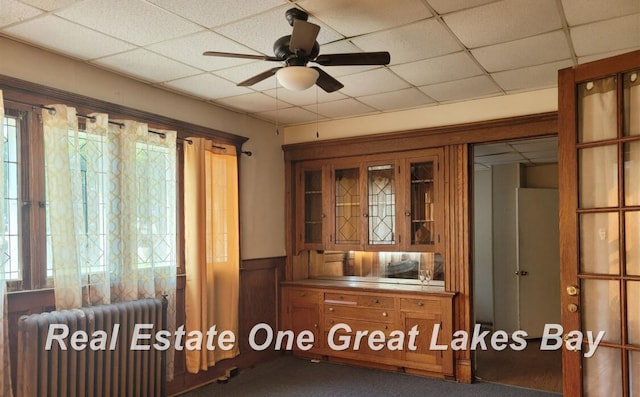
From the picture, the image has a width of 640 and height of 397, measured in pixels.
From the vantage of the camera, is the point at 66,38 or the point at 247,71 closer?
the point at 66,38

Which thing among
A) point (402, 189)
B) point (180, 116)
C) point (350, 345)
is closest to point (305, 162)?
point (402, 189)

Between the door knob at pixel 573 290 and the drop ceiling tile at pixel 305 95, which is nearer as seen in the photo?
the door knob at pixel 573 290

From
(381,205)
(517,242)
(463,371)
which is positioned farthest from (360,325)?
(517,242)

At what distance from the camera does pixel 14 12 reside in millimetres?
2553

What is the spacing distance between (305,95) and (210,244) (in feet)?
5.16

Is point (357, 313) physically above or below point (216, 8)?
below

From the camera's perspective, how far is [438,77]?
3.70 metres

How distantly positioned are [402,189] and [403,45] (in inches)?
77.0

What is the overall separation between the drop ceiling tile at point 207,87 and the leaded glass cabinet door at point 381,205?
1630 millimetres

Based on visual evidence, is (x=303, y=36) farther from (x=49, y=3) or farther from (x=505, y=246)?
(x=505, y=246)

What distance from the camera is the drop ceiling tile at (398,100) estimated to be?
13.6 feet

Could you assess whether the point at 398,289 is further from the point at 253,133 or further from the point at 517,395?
the point at 253,133

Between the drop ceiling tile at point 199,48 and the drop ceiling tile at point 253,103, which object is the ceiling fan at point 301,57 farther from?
the drop ceiling tile at point 253,103

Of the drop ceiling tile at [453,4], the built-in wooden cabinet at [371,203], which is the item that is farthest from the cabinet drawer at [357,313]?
the drop ceiling tile at [453,4]
